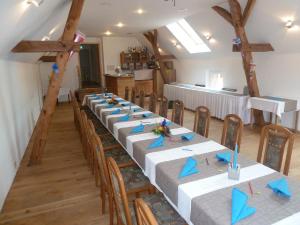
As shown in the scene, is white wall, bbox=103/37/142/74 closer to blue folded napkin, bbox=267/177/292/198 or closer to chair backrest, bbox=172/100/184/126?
chair backrest, bbox=172/100/184/126

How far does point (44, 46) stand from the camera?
3197mm

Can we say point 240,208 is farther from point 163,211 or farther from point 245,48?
point 245,48

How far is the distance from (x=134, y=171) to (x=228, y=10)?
3.98m

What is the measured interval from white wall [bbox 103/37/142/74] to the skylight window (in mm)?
2626

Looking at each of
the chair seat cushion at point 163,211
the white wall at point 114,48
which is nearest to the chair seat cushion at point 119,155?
the chair seat cushion at point 163,211

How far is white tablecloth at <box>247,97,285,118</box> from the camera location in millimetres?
4271

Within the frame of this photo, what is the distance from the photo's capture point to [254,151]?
146 inches

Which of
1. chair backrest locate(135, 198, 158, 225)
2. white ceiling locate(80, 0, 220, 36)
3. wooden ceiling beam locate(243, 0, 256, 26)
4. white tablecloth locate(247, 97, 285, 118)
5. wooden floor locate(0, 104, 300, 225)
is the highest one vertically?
white ceiling locate(80, 0, 220, 36)

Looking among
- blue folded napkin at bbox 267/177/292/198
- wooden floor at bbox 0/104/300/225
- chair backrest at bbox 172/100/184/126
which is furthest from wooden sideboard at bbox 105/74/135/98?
blue folded napkin at bbox 267/177/292/198

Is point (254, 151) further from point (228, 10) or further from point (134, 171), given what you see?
point (228, 10)

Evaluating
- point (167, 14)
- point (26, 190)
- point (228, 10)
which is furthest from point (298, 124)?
point (26, 190)

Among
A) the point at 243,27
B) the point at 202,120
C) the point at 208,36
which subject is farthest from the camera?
the point at 208,36

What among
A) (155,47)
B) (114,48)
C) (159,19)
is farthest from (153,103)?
(114,48)

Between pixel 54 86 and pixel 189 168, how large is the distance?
99.0 inches
